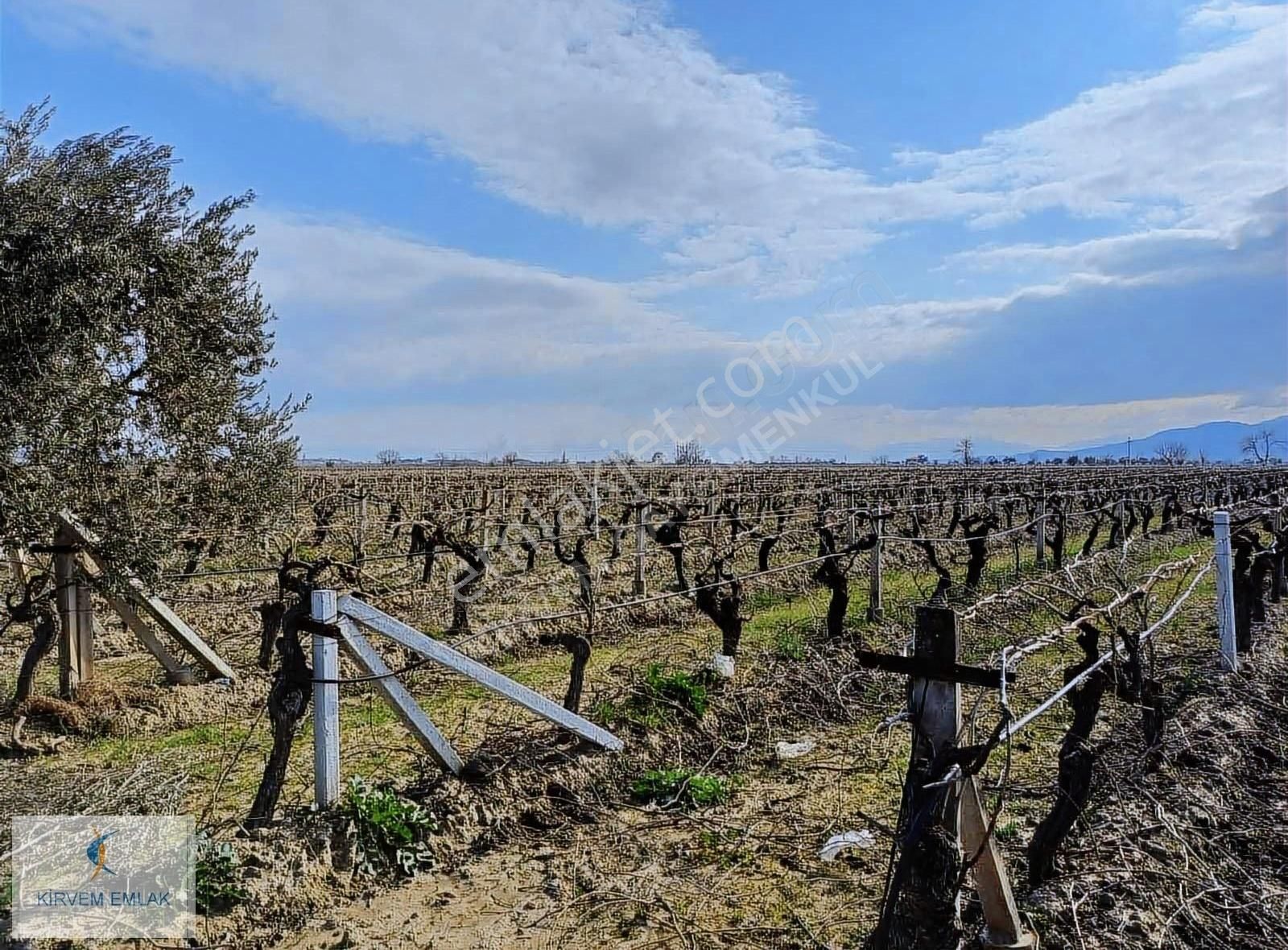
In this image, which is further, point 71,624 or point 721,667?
point 71,624

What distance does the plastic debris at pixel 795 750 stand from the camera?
233 inches

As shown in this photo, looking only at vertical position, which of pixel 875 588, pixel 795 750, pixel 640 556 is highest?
pixel 640 556

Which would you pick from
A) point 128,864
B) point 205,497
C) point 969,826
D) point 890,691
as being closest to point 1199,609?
point 890,691

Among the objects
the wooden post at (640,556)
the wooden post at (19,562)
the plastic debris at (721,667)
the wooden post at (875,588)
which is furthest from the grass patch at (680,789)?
the wooden post at (640,556)

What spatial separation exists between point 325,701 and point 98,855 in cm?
117

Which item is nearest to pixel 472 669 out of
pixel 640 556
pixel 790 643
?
pixel 790 643

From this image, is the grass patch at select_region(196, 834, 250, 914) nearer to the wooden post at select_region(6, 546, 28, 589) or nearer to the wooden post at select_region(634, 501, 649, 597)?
the wooden post at select_region(6, 546, 28, 589)

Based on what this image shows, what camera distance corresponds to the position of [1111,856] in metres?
3.66

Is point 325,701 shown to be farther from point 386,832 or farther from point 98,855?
point 98,855

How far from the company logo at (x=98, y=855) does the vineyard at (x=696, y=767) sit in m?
0.40

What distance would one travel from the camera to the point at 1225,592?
22.6 feet

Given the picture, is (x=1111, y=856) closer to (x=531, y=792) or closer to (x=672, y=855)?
(x=672, y=855)

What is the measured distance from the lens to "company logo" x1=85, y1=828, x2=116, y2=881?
3.69m

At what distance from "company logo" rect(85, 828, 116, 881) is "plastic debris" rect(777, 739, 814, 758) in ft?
13.8
